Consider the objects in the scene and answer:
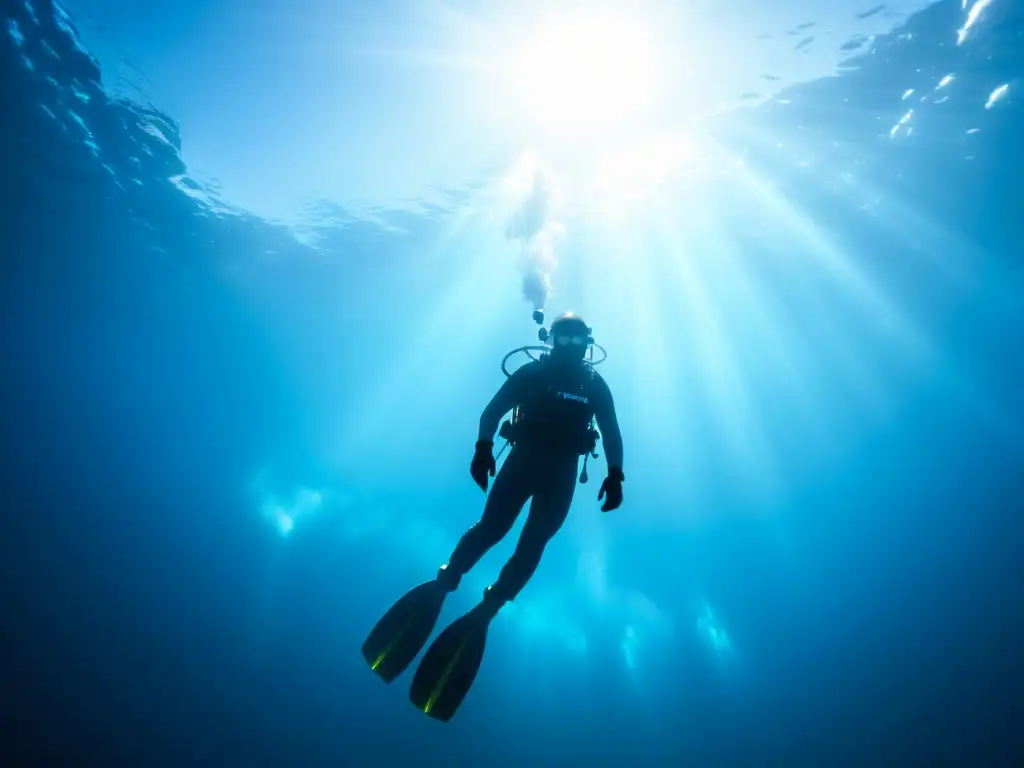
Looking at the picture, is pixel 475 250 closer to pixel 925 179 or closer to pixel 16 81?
pixel 16 81

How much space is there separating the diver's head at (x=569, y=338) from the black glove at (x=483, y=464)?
3.98 ft

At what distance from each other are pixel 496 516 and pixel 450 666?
141 cm

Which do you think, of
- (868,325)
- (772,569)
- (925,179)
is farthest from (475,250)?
(772,569)

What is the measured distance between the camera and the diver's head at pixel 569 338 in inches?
177

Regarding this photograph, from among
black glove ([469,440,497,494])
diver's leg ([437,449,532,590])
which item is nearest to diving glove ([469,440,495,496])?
black glove ([469,440,497,494])

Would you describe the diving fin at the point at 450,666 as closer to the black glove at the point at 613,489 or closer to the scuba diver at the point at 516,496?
the scuba diver at the point at 516,496

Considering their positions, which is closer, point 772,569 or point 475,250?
point 475,250

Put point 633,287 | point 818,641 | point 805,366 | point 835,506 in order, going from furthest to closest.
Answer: point 835,506 → point 818,641 → point 805,366 → point 633,287

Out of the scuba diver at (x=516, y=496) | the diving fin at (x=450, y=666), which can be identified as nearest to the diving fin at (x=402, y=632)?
the scuba diver at (x=516, y=496)

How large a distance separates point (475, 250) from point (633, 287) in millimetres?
10920

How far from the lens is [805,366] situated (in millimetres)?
39875

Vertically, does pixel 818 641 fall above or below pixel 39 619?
above

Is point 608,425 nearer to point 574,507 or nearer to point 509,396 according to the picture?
point 509,396

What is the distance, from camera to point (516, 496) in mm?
4223
